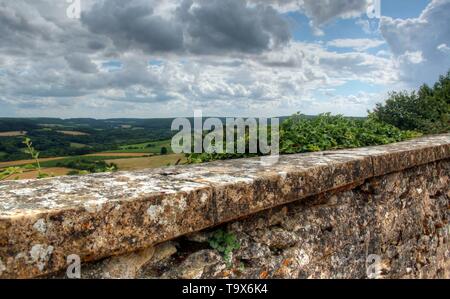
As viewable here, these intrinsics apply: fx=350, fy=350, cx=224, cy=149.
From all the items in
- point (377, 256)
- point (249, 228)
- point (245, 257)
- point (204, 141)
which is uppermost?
point (204, 141)

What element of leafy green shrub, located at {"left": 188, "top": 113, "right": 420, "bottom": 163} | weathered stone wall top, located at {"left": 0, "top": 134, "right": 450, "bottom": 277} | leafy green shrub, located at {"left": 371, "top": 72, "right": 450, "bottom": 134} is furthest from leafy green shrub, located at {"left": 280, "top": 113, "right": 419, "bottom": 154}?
leafy green shrub, located at {"left": 371, "top": 72, "right": 450, "bottom": 134}

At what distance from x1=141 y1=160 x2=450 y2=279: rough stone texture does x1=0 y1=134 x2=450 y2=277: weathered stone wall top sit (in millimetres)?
197

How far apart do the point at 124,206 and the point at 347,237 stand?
206cm

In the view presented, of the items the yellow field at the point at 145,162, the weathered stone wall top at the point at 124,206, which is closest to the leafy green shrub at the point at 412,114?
the yellow field at the point at 145,162

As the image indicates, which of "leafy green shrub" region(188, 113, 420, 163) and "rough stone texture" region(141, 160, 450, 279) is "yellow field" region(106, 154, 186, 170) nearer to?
"leafy green shrub" region(188, 113, 420, 163)

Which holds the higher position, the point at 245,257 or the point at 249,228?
the point at 249,228

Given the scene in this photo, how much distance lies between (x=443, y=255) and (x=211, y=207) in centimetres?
371

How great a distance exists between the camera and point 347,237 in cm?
294

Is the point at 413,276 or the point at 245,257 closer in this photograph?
the point at 245,257
